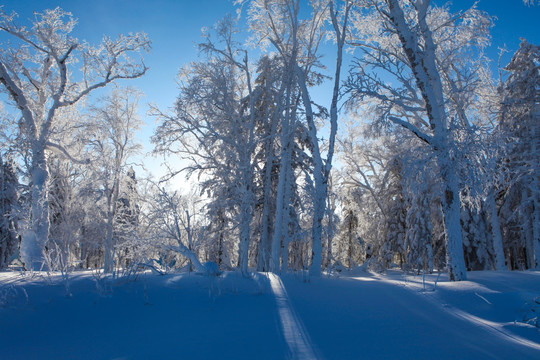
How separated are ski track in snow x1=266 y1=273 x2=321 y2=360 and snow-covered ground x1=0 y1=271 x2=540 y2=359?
0.01 metres

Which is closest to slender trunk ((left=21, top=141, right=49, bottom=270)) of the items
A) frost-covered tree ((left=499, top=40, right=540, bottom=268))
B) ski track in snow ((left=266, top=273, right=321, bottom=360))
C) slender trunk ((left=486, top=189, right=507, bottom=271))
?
ski track in snow ((left=266, top=273, right=321, bottom=360))

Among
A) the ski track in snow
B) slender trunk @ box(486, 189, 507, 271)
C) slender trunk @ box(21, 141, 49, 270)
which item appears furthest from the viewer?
slender trunk @ box(486, 189, 507, 271)

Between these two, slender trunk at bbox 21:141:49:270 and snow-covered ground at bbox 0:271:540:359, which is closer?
snow-covered ground at bbox 0:271:540:359

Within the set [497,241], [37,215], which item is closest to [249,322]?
[37,215]

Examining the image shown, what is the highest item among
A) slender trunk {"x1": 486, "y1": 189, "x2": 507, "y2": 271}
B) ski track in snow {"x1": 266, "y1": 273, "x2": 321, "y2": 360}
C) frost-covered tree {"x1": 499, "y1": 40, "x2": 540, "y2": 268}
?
frost-covered tree {"x1": 499, "y1": 40, "x2": 540, "y2": 268}

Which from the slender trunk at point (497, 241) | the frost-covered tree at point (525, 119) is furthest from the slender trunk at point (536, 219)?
the slender trunk at point (497, 241)

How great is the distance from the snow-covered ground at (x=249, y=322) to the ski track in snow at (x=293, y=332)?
0.01m

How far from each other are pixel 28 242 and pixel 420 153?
13.0 meters

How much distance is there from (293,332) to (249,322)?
0.53 metres

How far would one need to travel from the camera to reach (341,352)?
114 inches

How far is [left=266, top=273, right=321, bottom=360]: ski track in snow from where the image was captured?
2.82m

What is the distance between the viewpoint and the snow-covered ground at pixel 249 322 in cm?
283

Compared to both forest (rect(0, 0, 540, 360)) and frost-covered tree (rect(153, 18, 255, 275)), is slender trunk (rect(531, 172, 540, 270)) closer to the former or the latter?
forest (rect(0, 0, 540, 360))

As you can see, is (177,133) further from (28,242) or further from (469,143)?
(469,143)
